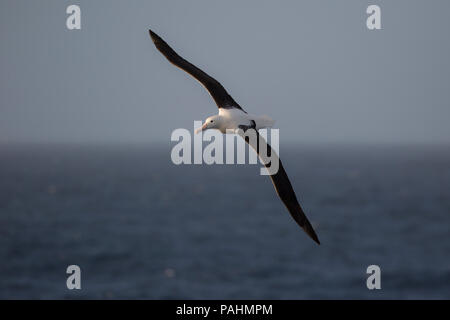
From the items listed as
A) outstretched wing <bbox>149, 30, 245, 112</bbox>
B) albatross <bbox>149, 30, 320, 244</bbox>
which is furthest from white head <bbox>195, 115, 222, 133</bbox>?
outstretched wing <bbox>149, 30, 245, 112</bbox>

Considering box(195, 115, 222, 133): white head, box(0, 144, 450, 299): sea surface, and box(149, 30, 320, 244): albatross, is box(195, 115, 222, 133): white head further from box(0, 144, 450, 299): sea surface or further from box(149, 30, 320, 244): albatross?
box(0, 144, 450, 299): sea surface

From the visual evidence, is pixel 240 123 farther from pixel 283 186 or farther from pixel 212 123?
pixel 283 186

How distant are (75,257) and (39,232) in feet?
78.1

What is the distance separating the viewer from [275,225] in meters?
116

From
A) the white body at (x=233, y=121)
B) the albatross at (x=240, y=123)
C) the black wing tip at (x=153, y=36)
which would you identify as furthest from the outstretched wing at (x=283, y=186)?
the black wing tip at (x=153, y=36)

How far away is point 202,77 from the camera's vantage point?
17953mm

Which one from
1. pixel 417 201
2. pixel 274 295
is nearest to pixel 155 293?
pixel 274 295

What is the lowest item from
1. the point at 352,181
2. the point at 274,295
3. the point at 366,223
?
the point at 274,295

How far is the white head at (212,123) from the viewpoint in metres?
16.8

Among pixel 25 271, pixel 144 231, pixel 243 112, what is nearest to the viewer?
pixel 243 112

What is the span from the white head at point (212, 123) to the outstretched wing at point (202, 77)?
94cm

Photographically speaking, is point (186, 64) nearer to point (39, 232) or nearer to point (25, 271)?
point (25, 271)

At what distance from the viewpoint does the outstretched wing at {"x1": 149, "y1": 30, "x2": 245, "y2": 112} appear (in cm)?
1780

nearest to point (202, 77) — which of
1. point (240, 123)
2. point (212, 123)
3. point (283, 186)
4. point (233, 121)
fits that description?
point (212, 123)
